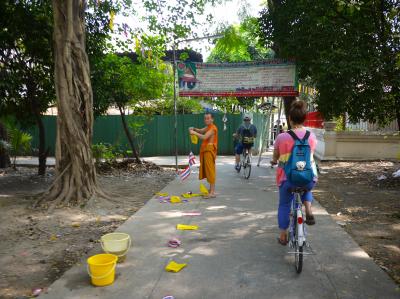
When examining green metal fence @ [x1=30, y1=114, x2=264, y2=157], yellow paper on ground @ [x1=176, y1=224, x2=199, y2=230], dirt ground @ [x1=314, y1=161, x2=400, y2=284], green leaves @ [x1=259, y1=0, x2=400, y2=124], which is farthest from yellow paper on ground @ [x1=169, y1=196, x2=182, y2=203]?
green metal fence @ [x1=30, y1=114, x2=264, y2=157]

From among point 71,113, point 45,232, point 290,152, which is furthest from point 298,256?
point 71,113

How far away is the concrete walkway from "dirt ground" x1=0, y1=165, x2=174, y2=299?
40 centimetres

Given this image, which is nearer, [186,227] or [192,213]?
[186,227]

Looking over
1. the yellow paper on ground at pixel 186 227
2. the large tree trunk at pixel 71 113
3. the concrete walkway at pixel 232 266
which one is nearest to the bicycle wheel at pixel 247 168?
the concrete walkway at pixel 232 266

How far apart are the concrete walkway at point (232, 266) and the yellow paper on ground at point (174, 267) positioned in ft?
0.22

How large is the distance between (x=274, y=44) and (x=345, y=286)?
32.0ft

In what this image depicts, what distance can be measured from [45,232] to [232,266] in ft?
9.87

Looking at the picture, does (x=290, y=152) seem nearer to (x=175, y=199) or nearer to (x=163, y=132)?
(x=175, y=199)

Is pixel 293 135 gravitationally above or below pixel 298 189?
above

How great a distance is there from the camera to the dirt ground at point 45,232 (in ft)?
14.0

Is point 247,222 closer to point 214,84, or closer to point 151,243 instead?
point 151,243

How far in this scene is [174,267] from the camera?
14.0 feet

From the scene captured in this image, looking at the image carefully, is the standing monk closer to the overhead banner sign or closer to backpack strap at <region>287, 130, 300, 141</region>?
backpack strap at <region>287, 130, 300, 141</region>

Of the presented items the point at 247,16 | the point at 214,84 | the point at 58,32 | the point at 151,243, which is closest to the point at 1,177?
the point at 58,32
